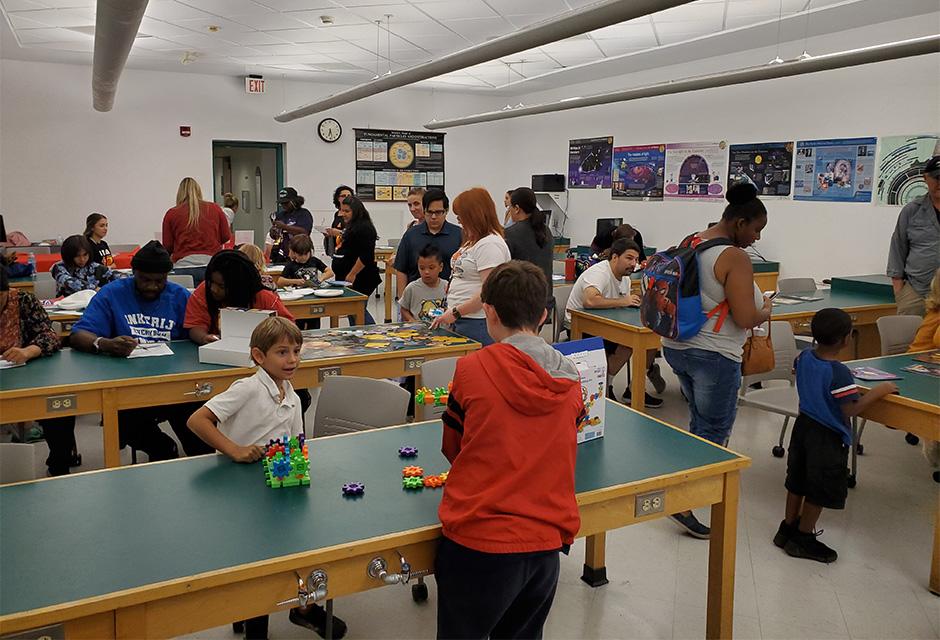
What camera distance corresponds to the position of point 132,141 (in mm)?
9875

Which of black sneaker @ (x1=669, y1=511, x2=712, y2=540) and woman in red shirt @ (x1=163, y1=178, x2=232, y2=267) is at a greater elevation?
woman in red shirt @ (x1=163, y1=178, x2=232, y2=267)

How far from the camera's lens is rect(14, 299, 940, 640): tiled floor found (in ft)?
8.39

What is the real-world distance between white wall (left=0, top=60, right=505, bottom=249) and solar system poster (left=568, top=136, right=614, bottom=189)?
318cm

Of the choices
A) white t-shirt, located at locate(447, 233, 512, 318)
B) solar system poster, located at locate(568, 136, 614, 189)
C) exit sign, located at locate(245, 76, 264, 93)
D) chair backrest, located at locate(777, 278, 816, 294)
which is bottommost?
chair backrest, located at locate(777, 278, 816, 294)

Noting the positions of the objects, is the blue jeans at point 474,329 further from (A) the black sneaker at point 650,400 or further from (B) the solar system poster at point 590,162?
(B) the solar system poster at point 590,162

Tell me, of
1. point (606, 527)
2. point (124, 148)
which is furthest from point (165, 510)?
point (124, 148)

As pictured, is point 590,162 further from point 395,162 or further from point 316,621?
point 316,621

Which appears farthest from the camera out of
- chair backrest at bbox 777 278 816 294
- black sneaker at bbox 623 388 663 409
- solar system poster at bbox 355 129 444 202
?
solar system poster at bbox 355 129 444 202

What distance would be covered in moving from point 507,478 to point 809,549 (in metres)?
2.11

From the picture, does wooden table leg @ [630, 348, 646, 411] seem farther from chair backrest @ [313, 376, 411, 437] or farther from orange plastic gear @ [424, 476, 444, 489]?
orange plastic gear @ [424, 476, 444, 489]

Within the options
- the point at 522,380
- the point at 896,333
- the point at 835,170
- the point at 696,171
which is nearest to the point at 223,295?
the point at 522,380

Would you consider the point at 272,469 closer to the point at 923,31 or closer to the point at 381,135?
the point at 923,31

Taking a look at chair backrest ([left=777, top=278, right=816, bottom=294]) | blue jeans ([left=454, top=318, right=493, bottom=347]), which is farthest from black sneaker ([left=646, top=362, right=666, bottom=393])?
blue jeans ([left=454, top=318, right=493, bottom=347])

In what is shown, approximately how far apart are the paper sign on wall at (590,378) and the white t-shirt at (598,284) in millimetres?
2613
